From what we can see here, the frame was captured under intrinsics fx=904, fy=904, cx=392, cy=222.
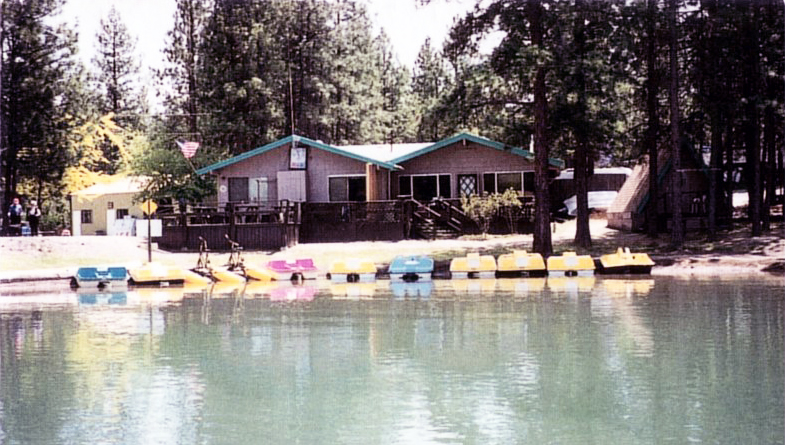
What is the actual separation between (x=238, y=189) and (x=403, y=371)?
2574cm

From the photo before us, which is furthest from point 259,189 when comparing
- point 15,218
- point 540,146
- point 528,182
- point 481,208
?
point 540,146

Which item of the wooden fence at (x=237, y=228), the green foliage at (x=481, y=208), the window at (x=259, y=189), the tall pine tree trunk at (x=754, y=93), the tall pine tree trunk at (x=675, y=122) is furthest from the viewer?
the window at (x=259, y=189)

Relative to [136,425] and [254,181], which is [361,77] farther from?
[136,425]

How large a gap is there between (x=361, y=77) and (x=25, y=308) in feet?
112

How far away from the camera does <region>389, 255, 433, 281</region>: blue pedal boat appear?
75.5ft

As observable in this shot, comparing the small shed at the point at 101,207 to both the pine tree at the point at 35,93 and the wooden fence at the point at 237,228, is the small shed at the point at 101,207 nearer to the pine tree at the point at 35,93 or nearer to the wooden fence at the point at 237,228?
the pine tree at the point at 35,93

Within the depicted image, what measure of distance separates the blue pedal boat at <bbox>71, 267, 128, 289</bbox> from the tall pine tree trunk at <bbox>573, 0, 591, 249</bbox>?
1285cm

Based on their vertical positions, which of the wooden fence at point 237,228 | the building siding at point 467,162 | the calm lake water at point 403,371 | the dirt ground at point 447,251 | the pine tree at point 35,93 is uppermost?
the pine tree at point 35,93

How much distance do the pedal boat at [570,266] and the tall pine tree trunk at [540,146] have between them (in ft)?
9.20

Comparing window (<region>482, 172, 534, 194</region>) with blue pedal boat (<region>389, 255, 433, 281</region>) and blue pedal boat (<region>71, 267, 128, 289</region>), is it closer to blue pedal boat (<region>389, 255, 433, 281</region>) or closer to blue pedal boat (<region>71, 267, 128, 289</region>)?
blue pedal boat (<region>389, 255, 433, 281</region>)

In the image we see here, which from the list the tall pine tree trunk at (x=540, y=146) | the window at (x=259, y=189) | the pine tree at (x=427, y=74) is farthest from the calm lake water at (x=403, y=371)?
the pine tree at (x=427, y=74)

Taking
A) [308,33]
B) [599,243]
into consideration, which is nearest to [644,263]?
[599,243]

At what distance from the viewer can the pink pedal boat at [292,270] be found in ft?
77.5

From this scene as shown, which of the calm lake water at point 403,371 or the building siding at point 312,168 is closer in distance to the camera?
the calm lake water at point 403,371
